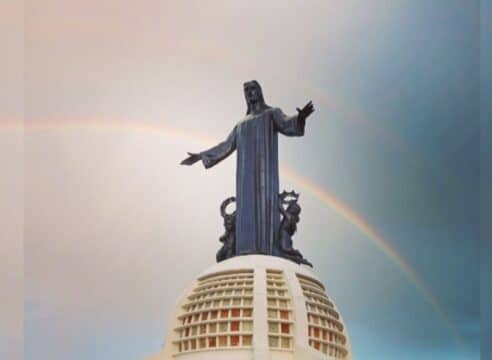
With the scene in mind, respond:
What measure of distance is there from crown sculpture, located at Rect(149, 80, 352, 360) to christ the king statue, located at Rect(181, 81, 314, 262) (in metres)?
0.01

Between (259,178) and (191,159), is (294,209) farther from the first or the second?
(191,159)

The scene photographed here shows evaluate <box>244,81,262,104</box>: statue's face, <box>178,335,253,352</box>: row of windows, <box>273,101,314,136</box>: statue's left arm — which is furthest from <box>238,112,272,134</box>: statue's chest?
<box>178,335,253,352</box>: row of windows

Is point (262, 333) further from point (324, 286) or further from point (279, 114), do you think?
point (279, 114)

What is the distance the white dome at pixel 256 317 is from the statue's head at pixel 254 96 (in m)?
1.95

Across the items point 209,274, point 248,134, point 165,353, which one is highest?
point 248,134

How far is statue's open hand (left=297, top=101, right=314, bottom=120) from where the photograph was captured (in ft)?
42.7

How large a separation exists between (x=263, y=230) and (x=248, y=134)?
4.10ft

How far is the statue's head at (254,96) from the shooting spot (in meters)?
14.0

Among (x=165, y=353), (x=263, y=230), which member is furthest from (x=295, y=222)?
(x=165, y=353)

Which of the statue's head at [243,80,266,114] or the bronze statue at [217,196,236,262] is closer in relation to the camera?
the bronze statue at [217,196,236,262]

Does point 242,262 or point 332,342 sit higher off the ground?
point 242,262

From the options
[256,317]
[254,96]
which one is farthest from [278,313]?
[254,96]

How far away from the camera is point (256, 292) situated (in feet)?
42.6

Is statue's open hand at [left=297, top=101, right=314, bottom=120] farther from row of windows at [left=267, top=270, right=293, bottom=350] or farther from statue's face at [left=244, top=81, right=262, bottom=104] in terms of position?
row of windows at [left=267, top=270, right=293, bottom=350]
